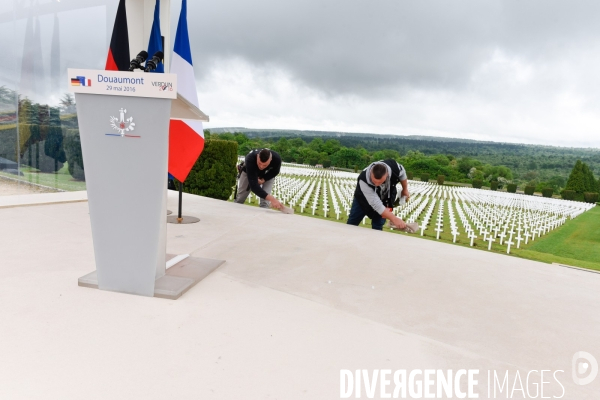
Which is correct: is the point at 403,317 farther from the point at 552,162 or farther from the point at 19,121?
the point at 552,162

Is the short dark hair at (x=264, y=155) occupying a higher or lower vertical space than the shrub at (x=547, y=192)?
higher

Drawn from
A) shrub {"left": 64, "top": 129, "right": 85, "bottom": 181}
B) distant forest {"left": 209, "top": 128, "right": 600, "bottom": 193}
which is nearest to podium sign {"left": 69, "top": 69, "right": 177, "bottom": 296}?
shrub {"left": 64, "top": 129, "right": 85, "bottom": 181}

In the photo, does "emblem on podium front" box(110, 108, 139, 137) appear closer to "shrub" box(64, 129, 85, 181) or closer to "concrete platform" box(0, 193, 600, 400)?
"concrete platform" box(0, 193, 600, 400)

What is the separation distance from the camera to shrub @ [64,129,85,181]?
20.1 ft

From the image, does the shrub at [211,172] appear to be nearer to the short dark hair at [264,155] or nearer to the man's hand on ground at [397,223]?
the short dark hair at [264,155]

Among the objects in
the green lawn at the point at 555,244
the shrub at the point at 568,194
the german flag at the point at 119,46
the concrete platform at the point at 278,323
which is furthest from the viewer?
the shrub at the point at 568,194

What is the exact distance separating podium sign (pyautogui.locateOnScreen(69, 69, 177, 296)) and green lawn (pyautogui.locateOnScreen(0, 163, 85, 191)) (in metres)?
4.66

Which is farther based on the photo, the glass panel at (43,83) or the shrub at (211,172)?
the shrub at (211,172)

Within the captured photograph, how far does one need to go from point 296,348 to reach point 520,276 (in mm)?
2278

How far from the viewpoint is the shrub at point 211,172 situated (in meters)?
10.4

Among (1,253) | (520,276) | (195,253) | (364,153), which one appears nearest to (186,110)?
(195,253)

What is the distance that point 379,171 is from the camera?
445 centimetres

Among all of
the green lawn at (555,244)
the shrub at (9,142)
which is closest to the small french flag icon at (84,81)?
the shrub at (9,142)

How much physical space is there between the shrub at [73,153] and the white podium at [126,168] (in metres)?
4.76
